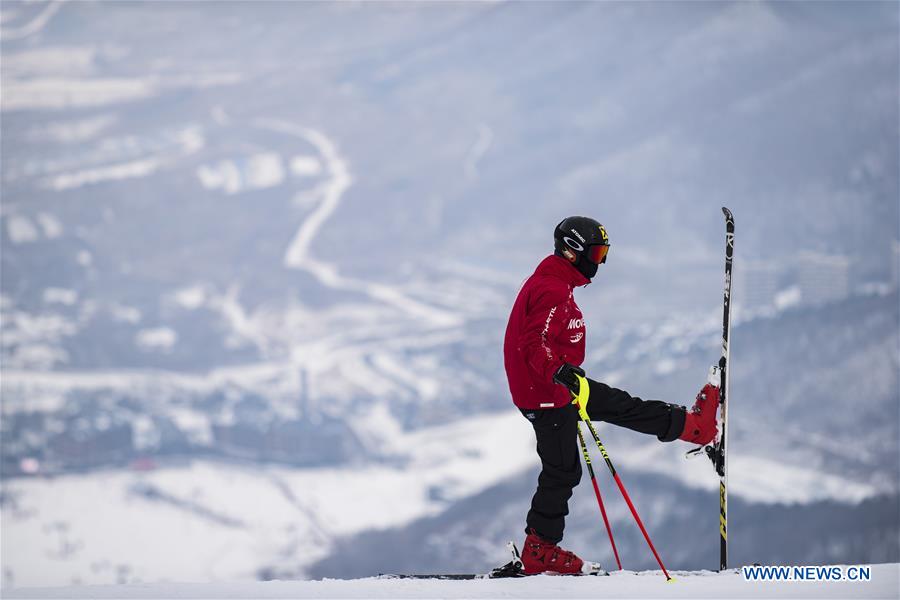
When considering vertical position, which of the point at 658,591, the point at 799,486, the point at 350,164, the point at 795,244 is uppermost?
the point at 350,164

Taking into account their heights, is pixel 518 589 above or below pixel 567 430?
below

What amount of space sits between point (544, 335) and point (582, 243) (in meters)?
0.76

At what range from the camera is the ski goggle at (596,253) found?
6684mm

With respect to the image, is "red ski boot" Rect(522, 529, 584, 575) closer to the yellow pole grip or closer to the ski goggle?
the yellow pole grip

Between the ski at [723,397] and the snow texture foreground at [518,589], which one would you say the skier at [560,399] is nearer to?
the ski at [723,397]

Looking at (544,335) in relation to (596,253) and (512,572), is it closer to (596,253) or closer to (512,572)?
(596,253)

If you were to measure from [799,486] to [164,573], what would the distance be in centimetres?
6645

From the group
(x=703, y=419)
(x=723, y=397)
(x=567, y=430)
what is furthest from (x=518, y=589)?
(x=723, y=397)

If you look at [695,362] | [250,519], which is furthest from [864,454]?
[250,519]

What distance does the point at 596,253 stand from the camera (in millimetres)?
6707

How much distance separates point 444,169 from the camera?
493ft

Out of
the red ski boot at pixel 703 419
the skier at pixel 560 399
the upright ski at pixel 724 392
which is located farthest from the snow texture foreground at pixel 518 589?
the red ski boot at pixel 703 419

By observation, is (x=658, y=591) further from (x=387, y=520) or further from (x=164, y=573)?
(x=387, y=520)

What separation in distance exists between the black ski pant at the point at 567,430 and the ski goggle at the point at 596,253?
871mm
